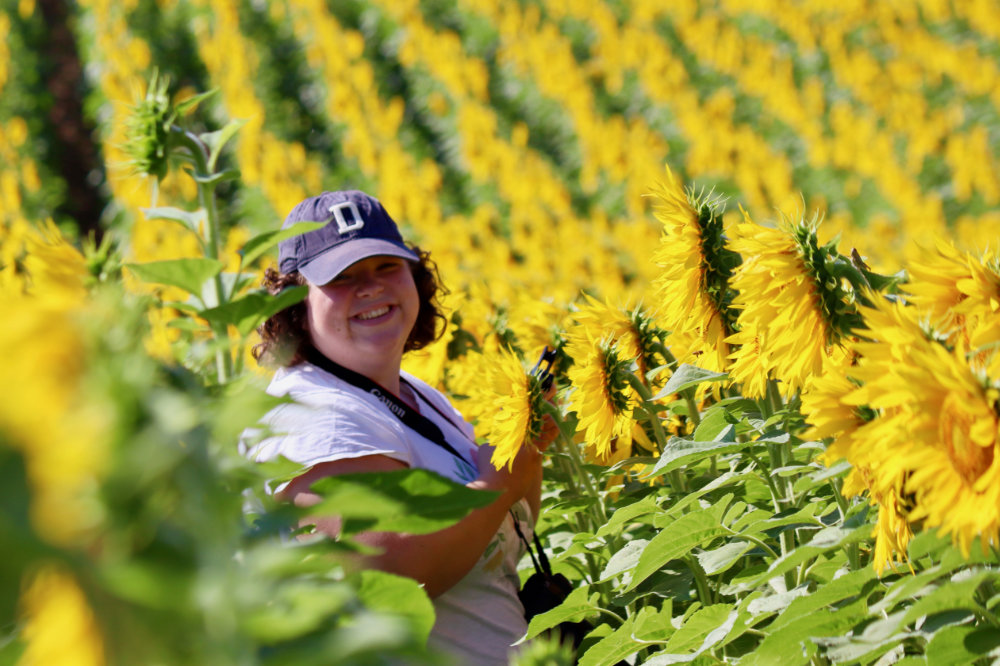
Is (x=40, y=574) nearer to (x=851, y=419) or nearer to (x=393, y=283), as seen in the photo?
(x=851, y=419)

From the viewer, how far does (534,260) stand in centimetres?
701

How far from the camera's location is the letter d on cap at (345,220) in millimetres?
2242

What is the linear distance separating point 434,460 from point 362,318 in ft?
1.25

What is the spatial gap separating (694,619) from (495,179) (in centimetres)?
882

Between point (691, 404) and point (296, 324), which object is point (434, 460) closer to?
point (296, 324)

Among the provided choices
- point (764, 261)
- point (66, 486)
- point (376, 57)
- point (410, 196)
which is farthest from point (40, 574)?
point (376, 57)

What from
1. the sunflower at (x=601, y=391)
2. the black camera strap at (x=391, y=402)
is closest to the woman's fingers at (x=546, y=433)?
the sunflower at (x=601, y=391)

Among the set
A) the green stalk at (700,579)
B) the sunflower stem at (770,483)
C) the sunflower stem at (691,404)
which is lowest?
the green stalk at (700,579)

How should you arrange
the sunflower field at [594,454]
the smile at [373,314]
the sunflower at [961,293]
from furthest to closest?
the smile at [373,314], the sunflower at [961,293], the sunflower field at [594,454]

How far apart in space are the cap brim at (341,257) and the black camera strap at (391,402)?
0.19m

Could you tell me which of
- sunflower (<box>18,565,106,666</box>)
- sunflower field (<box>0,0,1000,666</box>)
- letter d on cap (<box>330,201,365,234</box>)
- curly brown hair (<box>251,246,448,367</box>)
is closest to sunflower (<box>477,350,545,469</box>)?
sunflower field (<box>0,0,1000,666</box>)

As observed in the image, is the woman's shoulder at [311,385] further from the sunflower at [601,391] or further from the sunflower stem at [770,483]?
the sunflower stem at [770,483]

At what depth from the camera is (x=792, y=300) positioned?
4.36ft

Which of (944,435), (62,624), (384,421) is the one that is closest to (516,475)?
(384,421)
